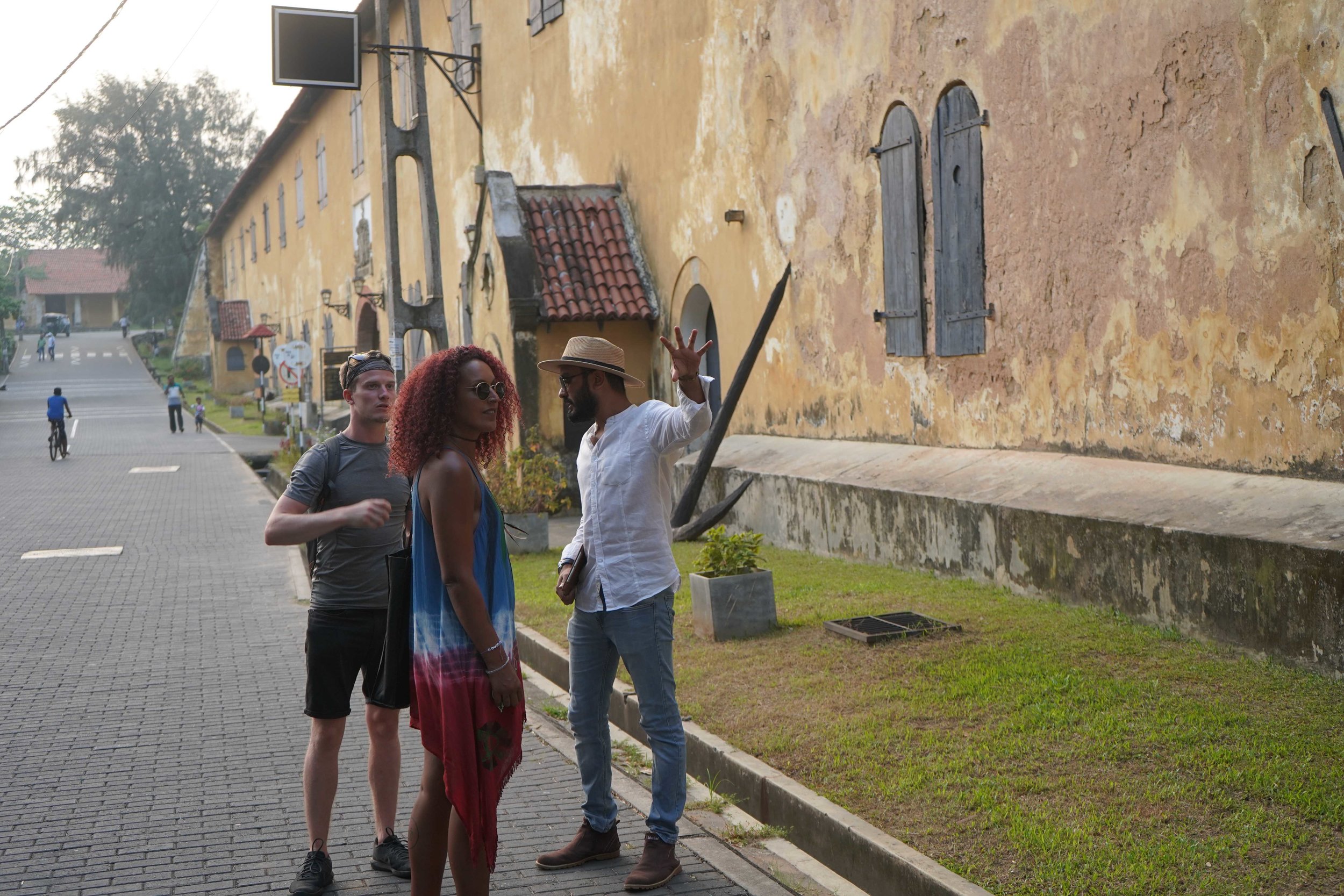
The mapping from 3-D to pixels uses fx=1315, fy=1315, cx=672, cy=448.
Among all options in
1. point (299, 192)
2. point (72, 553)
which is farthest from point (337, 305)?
point (72, 553)

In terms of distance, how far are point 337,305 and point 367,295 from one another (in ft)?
14.1

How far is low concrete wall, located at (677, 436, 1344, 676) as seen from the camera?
5.95 m

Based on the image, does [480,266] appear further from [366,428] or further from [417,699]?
[417,699]

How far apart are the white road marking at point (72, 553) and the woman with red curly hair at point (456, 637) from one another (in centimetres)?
1155

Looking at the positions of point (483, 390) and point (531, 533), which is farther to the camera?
point (531, 533)

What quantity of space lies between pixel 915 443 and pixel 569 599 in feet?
20.0

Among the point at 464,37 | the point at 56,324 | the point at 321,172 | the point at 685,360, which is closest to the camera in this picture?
the point at 685,360

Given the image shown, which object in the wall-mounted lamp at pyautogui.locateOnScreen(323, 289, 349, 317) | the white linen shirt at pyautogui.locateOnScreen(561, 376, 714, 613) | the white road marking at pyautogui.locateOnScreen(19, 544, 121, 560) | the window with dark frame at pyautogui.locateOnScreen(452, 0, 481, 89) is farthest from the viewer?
the wall-mounted lamp at pyautogui.locateOnScreen(323, 289, 349, 317)

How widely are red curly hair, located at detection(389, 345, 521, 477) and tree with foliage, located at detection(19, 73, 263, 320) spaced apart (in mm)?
73133

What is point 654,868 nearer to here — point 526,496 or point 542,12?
point 526,496

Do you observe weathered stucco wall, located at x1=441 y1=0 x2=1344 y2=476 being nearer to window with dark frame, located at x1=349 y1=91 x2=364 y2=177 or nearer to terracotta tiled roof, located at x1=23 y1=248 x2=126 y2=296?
window with dark frame, located at x1=349 y1=91 x2=364 y2=177

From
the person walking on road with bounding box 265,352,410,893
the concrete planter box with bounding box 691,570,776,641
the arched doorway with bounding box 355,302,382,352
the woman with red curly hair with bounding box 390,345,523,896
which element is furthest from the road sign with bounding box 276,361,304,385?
the woman with red curly hair with bounding box 390,345,523,896

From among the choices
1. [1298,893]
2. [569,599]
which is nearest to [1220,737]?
[1298,893]

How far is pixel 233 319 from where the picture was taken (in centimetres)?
5475
